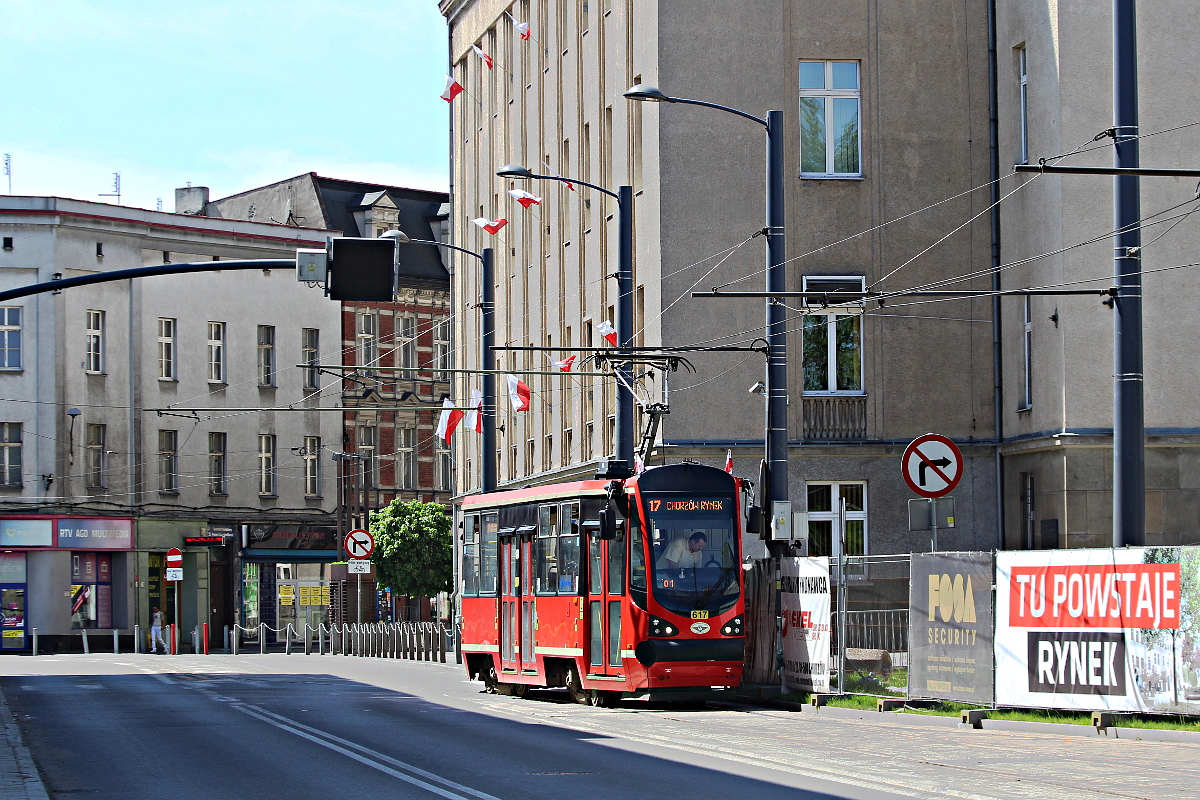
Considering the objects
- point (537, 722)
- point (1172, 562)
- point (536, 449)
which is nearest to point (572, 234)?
point (536, 449)

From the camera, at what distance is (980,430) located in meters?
32.9

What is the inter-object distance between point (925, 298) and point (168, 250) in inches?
1508

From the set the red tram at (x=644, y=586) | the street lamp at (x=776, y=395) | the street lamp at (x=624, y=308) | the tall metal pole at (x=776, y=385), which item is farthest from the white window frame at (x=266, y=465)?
the tall metal pole at (x=776, y=385)

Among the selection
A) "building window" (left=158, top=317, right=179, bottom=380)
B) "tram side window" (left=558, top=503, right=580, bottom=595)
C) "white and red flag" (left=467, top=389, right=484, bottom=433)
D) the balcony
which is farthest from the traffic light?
"building window" (left=158, top=317, right=179, bottom=380)

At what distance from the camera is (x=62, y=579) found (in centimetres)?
5925

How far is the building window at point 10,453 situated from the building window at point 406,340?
19.6 metres

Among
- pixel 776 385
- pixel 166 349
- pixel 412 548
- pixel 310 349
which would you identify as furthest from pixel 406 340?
pixel 776 385

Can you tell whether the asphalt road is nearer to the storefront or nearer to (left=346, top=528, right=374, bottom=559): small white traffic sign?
(left=346, top=528, right=374, bottom=559): small white traffic sign

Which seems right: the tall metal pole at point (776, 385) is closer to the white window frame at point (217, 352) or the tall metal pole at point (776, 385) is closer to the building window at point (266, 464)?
the white window frame at point (217, 352)

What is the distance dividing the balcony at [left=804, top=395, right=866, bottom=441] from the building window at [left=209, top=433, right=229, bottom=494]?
37567 millimetres

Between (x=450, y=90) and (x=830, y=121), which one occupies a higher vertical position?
(x=450, y=90)

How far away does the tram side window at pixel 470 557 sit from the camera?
1149 inches

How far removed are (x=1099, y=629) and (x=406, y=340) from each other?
194 ft

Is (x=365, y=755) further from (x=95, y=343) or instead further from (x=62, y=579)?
(x=95, y=343)
